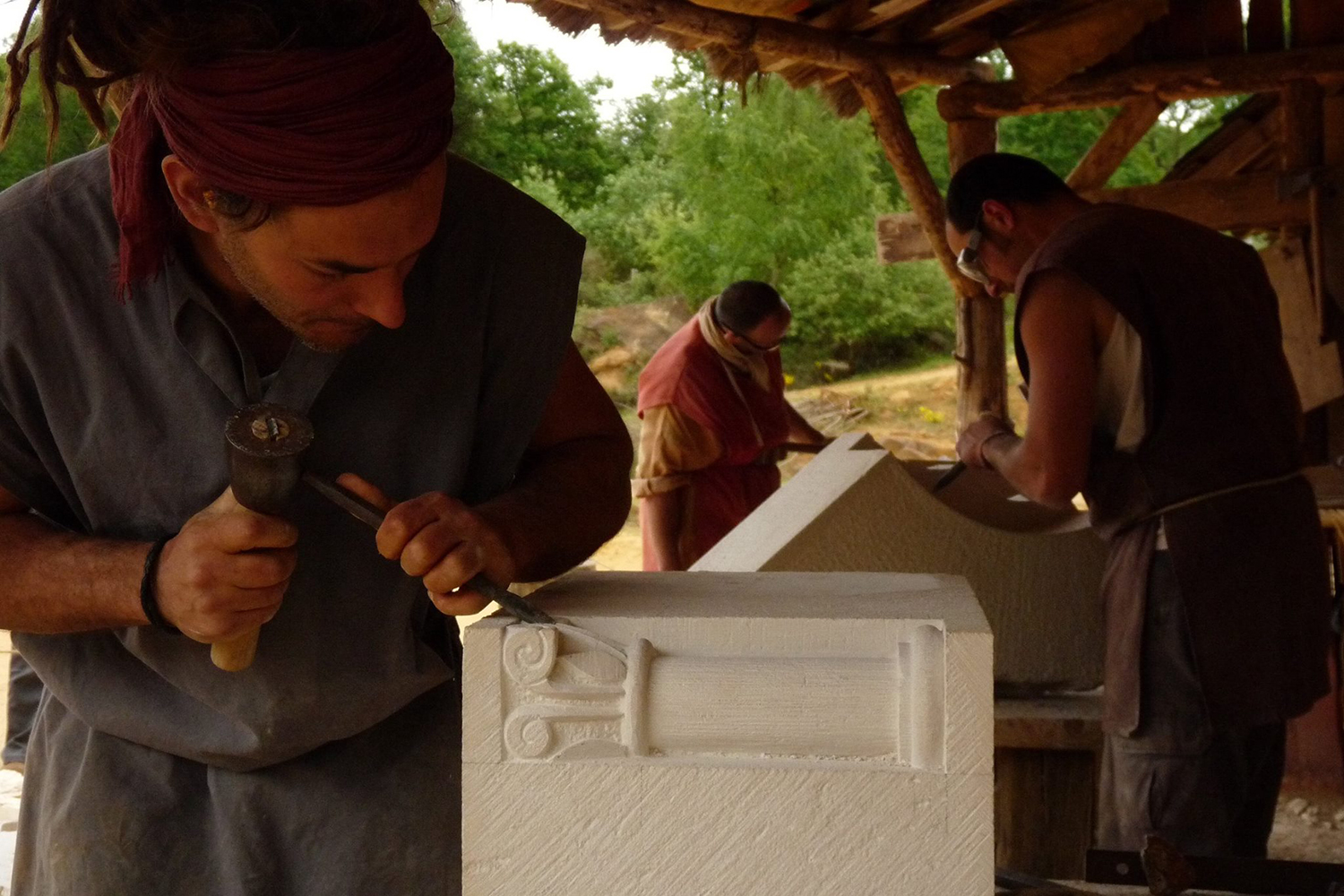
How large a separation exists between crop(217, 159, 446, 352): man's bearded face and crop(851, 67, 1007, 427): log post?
415 centimetres

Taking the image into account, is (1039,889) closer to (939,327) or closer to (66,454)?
(66,454)

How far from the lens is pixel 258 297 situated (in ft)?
4.71

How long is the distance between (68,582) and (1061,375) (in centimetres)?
179

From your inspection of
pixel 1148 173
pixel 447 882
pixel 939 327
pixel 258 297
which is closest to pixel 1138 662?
pixel 447 882

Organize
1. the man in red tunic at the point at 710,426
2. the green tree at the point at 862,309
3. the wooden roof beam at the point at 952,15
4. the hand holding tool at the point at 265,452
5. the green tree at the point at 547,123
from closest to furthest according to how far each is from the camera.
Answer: the hand holding tool at the point at 265,452, the wooden roof beam at the point at 952,15, the man in red tunic at the point at 710,426, the green tree at the point at 862,309, the green tree at the point at 547,123

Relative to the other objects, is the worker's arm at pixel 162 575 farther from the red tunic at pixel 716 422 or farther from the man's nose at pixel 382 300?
the red tunic at pixel 716 422

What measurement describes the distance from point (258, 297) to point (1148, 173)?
2054 cm

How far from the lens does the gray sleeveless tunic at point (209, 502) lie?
1.43m

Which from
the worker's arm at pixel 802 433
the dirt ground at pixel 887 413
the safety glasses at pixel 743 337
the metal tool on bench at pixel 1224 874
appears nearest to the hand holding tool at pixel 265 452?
the metal tool on bench at pixel 1224 874

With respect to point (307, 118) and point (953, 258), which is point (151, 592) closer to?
point (307, 118)

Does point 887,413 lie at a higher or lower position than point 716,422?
lower

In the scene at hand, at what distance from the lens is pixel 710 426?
520 cm

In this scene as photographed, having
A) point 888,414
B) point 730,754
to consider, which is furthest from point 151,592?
point 888,414

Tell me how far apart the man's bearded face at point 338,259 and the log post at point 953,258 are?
4.15 m
